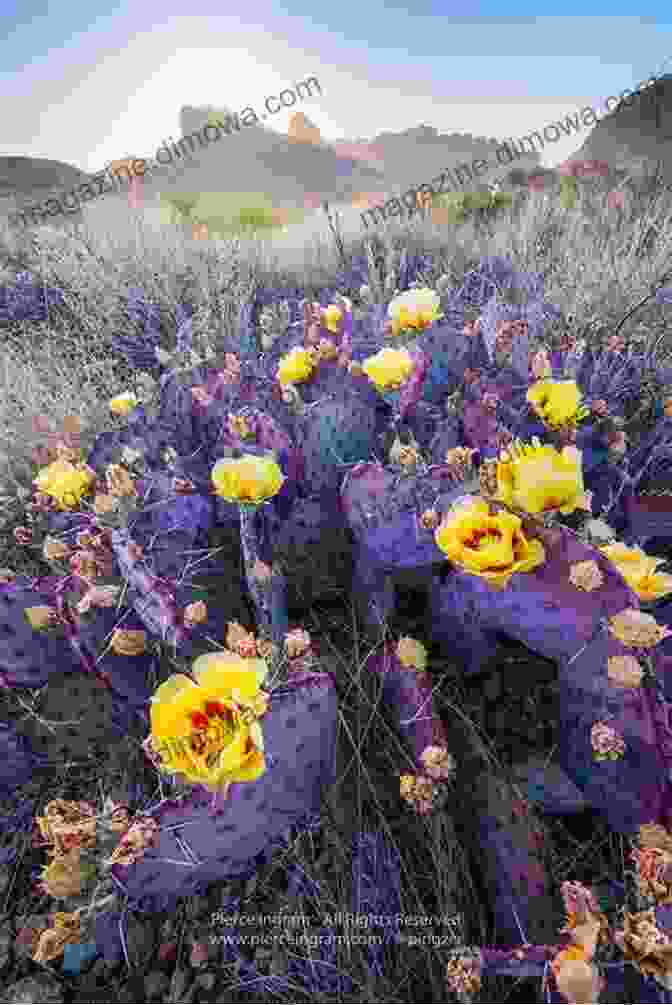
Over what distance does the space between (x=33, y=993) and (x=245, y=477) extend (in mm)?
922

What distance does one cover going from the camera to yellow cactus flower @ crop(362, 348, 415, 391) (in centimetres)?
121

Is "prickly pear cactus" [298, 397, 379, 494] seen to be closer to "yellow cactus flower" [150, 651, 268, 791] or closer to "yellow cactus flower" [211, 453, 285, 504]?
"yellow cactus flower" [211, 453, 285, 504]

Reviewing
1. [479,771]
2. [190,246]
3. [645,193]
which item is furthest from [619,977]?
[645,193]

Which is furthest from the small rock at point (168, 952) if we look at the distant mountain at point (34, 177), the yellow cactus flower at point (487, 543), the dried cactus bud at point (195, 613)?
the distant mountain at point (34, 177)

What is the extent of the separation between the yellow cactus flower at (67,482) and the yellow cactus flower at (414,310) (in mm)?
793

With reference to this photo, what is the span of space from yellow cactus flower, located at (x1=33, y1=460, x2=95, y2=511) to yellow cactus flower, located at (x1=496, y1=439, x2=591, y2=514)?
88cm

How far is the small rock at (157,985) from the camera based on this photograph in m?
0.92

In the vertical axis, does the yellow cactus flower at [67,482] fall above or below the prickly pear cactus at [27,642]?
above

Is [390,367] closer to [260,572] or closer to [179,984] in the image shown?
[260,572]

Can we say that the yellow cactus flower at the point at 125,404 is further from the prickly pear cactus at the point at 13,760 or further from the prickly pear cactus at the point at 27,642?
the prickly pear cactus at the point at 13,760

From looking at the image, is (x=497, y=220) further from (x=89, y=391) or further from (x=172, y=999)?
(x=172, y=999)

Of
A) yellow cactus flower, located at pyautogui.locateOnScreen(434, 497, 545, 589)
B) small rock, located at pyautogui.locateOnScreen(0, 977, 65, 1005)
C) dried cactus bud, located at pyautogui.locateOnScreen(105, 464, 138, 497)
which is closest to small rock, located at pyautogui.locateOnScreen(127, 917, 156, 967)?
small rock, located at pyautogui.locateOnScreen(0, 977, 65, 1005)

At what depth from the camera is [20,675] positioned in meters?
1.12

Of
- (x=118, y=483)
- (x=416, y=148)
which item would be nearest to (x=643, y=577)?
(x=118, y=483)
